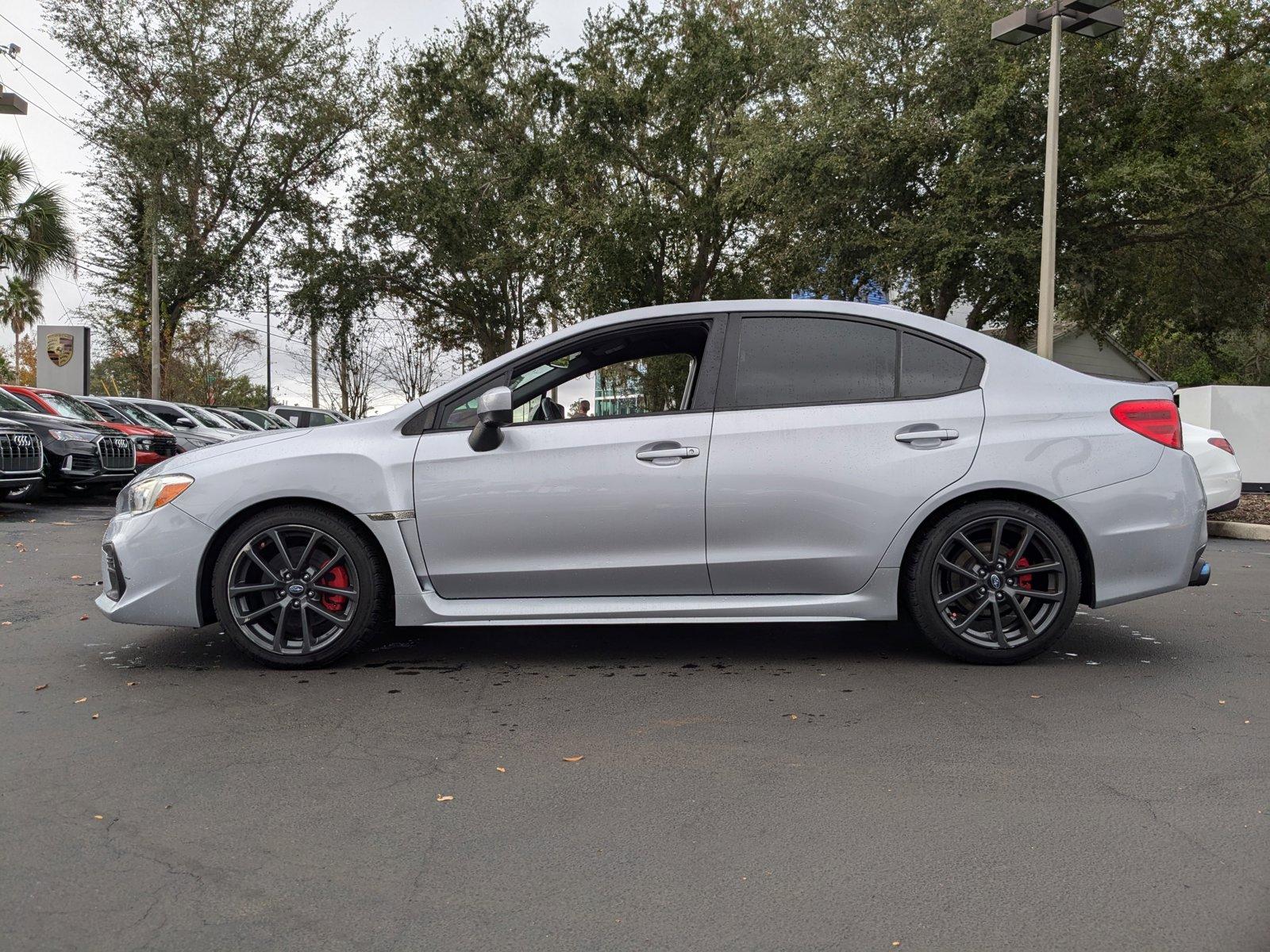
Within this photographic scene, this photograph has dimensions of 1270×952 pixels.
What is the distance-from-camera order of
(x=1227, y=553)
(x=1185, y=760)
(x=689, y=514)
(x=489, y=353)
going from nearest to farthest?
(x=1185, y=760), (x=689, y=514), (x=1227, y=553), (x=489, y=353)

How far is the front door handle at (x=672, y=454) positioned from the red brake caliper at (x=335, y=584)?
→ 4.78ft

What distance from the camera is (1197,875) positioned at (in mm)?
2924

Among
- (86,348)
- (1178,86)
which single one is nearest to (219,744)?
(1178,86)

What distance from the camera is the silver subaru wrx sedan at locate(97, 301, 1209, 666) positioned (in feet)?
16.9

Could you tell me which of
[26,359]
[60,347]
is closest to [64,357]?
[60,347]

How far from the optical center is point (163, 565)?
523 centimetres

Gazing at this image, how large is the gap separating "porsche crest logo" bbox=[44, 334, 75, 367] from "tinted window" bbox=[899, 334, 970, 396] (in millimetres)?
25573

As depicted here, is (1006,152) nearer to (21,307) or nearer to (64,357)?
(64,357)

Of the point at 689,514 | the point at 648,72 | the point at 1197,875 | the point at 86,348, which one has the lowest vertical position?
the point at 1197,875

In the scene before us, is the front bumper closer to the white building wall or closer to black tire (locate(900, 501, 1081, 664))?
black tire (locate(900, 501, 1081, 664))

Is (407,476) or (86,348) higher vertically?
(86,348)

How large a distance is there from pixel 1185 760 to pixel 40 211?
1112 inches

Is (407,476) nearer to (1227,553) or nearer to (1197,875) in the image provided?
(1197,875)

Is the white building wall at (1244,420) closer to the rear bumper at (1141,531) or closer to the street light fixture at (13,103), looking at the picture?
the rear bumper at (1141,531)
